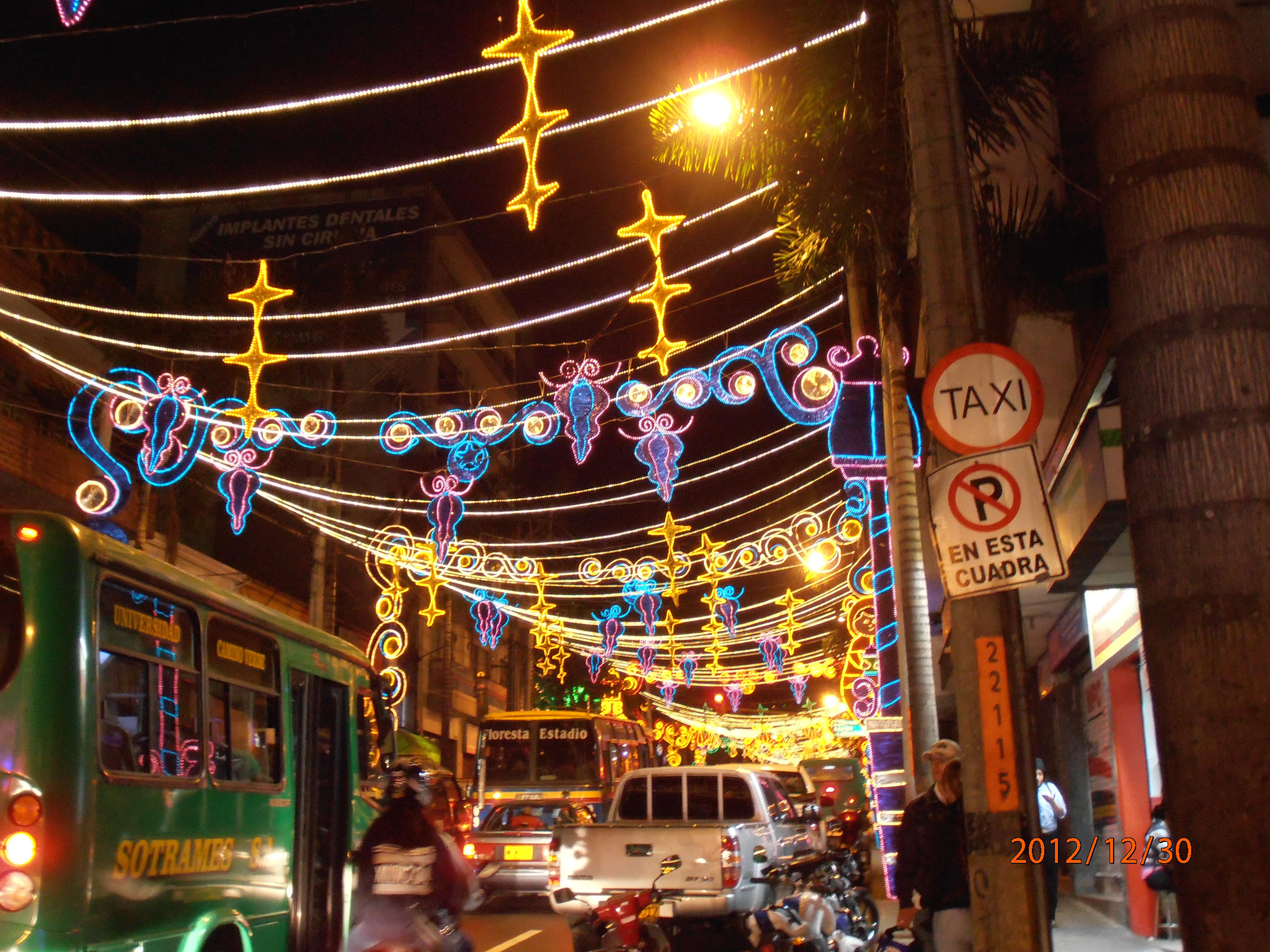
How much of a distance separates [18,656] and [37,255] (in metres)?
17.2

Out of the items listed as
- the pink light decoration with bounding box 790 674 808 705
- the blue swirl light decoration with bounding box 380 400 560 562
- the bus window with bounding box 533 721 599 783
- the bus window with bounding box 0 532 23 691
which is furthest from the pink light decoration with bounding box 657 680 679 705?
the bus window with bounding box 0 532 23 691

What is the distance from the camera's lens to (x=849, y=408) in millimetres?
13852

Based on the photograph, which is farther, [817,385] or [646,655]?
[646,655]

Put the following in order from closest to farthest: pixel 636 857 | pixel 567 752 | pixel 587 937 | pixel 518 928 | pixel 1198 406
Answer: pixel 1198 406, pixel 587 937, pixel 636 857, pixel 518 928, pixel 567 752

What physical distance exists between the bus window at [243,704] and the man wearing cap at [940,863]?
170 inches

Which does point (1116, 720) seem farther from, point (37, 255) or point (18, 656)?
point (37, 255)

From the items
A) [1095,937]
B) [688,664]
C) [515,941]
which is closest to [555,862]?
[515,941]

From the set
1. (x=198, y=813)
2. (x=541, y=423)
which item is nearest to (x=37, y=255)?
(x=541, y=423)

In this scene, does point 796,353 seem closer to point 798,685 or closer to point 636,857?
point 636,857

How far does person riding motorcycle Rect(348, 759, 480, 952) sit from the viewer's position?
6277mm

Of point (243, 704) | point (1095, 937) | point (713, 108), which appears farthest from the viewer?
point (1095, 937)

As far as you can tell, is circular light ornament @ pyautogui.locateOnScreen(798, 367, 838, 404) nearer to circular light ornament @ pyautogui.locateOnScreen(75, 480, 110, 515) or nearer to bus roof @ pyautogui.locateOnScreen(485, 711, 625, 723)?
circular light ornament @ pyautogui.locateOnScreen(75, 480, 110, 515)

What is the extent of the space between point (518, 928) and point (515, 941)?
1655mm

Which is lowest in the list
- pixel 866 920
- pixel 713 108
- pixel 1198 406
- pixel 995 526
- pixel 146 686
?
pixel 866 920
